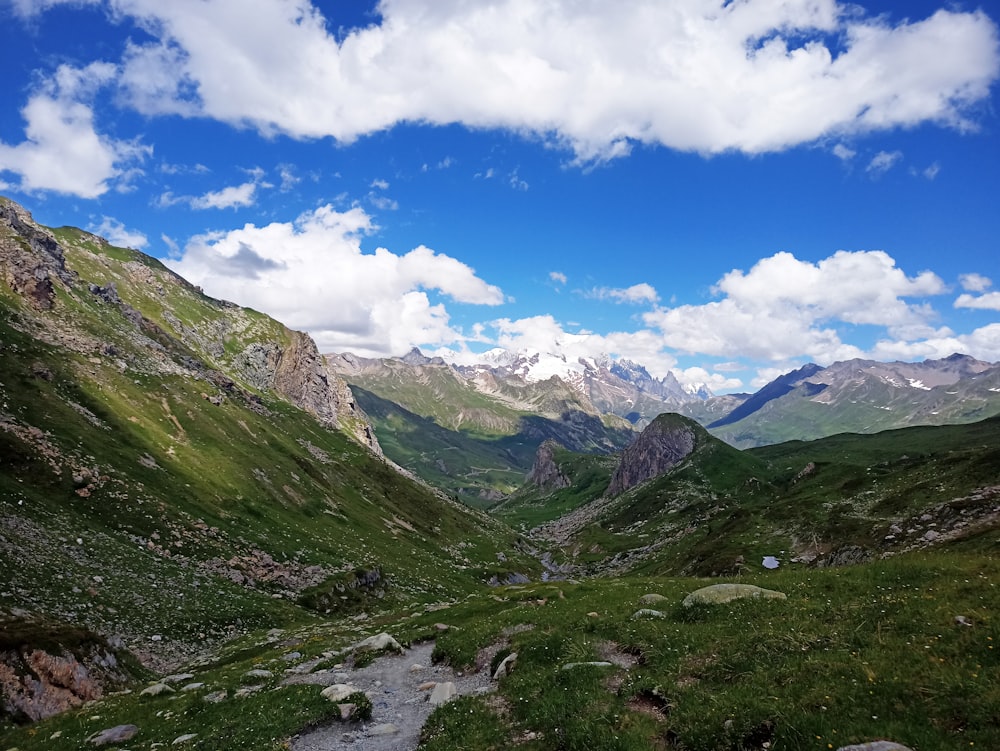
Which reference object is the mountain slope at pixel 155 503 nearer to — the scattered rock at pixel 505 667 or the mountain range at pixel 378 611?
the mountain range at pixel 378 611

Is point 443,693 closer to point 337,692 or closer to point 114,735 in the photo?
point 337,692

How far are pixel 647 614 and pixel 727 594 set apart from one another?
3.70 m

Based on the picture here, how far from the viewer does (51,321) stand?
117250mm

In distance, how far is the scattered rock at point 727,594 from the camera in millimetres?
22906

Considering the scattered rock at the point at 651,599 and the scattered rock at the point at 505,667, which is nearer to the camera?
the scattered rock at the point at 505,667

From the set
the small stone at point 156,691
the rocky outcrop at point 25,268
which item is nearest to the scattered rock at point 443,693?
the small stone at point 156,691

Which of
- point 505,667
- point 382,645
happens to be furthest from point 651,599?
point 382,645

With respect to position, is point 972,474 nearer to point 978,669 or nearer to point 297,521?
point 978,669

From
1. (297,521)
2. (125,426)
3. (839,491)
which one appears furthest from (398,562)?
(839,491)

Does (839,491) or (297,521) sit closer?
(297,521)

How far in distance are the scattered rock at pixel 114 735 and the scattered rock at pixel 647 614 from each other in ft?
68.5

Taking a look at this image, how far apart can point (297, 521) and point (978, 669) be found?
327ft

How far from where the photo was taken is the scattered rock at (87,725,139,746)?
65.1 feet

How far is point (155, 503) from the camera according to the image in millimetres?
67125
